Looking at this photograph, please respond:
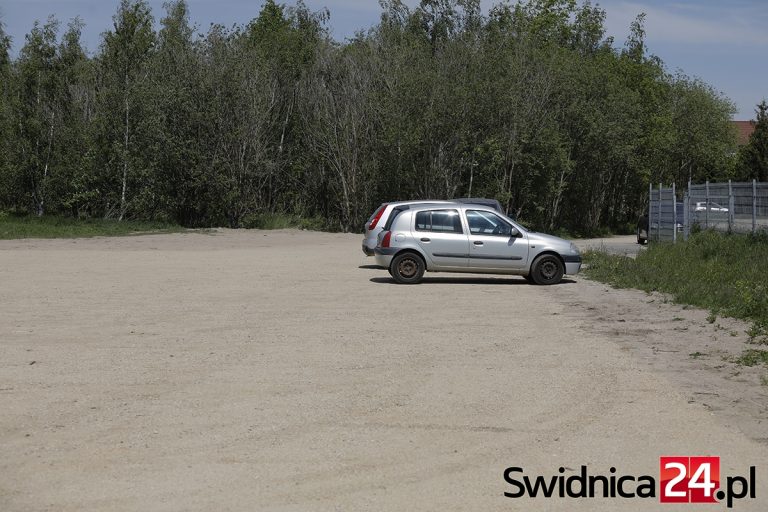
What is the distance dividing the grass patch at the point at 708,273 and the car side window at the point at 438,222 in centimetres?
348

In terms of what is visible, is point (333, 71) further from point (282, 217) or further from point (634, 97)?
point (634, 97)

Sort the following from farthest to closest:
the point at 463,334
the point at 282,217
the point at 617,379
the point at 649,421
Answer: the point at 282,217, the point at 463,334, the point at 617,379, the point at 649,421

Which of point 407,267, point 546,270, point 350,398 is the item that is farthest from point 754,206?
point 350,398

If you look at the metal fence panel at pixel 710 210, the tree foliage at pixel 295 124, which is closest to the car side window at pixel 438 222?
the metal fence panel at pixel 710 210

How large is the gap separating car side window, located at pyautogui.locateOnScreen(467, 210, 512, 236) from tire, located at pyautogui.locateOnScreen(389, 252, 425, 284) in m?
1.26

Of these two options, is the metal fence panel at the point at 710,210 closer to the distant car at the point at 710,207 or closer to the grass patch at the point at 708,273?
the distant car at the point at 710,207

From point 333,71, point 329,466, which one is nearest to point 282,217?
point 333,71

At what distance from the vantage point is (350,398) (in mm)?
9641

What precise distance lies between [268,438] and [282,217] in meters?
47.9

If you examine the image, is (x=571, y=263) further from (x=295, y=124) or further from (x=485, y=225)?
(x=295, y=124)

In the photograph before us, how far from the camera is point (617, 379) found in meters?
10.9

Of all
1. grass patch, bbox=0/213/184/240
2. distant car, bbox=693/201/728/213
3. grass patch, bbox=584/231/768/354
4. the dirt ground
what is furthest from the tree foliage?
the dirt ground

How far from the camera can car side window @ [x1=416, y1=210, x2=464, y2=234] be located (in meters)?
22.8

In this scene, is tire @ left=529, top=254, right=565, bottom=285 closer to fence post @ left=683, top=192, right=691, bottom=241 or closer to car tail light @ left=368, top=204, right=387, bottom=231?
car tail light @ left=368, top=204, right=387, bottom=231
